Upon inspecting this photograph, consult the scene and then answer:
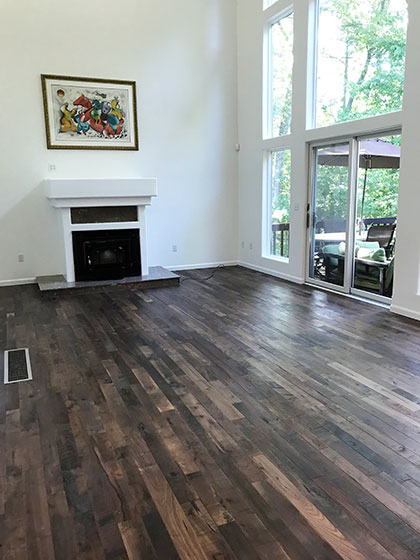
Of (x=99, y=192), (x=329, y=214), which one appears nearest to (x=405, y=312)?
(x=329, y=214)

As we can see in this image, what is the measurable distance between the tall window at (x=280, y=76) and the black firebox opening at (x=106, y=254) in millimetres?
2703

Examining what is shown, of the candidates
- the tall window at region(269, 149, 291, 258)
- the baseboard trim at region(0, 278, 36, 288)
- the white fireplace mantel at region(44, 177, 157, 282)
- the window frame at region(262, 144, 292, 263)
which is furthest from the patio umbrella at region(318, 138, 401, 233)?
the baseboard trim at region(0, 278, 36, 288)

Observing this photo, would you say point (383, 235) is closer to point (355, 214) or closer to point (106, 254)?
point (355, 214)

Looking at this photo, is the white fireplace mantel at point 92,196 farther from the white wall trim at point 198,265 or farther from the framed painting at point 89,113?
the white wall trim at point 198,265

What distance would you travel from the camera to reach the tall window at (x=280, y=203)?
653cm

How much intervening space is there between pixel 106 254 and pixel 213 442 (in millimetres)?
4407

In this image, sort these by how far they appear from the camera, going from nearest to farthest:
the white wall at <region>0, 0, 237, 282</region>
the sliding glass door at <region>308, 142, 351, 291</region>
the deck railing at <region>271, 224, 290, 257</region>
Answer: the sliding glass door at <region>308, 142, 351, 291</region> < the white wall at <region>0, 0, 237, 282</region> < the deck railing at <region>271, 224, 290, 257</region>

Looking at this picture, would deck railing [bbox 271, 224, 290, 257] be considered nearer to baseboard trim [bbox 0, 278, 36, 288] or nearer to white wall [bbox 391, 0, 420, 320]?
white wall [bbox 391, 0, 420, 320]

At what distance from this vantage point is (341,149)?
546 cm

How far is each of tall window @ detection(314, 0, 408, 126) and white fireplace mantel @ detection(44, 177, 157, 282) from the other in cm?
263

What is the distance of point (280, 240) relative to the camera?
6.84 metres

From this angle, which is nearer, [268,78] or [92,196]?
[92,196]

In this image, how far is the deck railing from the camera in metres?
6.63

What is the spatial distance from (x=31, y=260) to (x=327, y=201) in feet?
14.2
